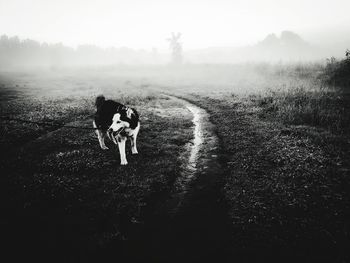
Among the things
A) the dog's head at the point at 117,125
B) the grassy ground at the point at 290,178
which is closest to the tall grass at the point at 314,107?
the grassy ground at the point at 290,178

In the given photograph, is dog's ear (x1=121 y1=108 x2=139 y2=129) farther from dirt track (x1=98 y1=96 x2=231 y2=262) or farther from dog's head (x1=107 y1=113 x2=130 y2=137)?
dirt track (x1=98 y1=96 x2=231 y2=262)

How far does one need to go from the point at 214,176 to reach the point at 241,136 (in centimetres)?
539

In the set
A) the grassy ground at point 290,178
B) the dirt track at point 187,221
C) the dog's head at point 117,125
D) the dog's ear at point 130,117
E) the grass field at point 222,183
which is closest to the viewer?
the dirt track at point 187,221

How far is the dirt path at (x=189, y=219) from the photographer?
21.9 ft

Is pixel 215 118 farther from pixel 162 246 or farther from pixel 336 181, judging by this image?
pixel 162 246

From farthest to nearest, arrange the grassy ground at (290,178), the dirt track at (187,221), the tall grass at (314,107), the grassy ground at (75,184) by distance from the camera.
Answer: the tall grass at (314,107)
the grassy ground at (75,184)
the grassy ground at (290,178)
the dirt track at (187,221)

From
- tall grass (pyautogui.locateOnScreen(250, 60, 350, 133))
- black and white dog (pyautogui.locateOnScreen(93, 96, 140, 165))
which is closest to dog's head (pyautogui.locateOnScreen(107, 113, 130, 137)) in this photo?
black and white dog (pyautogui.locateOnScreen(93, 96, 140, 165))

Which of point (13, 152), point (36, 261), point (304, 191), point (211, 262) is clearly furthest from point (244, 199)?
point (13, 152)

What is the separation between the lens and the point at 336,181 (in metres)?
9.55

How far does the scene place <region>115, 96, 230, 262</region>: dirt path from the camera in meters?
6.67

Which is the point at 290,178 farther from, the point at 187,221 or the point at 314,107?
the point at 314,107

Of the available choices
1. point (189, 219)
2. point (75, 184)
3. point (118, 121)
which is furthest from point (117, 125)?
point (189, 219)

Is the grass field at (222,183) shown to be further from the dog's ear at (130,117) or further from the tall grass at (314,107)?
the dog's ear at (130,117)

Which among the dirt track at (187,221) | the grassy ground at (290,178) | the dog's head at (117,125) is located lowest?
the dirt track at (187,221)
